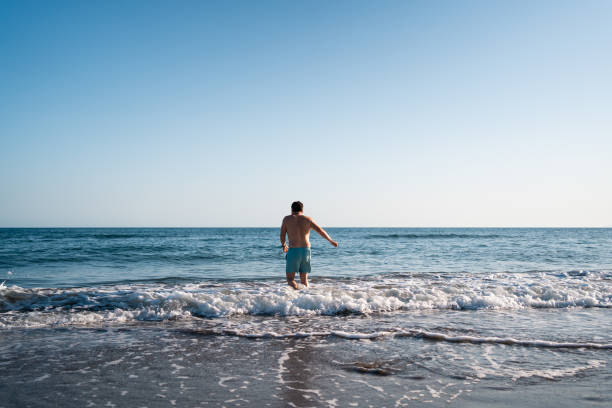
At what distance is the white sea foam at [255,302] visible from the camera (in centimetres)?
698

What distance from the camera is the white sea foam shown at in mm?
6980

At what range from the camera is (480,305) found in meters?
7.91

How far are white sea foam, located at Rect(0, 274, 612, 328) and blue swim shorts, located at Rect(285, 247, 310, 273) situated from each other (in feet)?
1.55

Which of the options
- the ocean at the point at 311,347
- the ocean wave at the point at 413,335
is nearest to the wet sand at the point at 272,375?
the ocean at the point at 311,347

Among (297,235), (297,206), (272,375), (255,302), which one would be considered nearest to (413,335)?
(272,375)

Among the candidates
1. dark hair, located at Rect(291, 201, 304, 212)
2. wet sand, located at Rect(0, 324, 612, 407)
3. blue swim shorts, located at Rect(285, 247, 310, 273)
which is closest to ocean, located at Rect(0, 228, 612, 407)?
wet sand, located at Rect(0, 324, 612, 407)

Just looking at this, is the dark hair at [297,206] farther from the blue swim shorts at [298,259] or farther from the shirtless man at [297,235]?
the blue swim shorts at [298,259]

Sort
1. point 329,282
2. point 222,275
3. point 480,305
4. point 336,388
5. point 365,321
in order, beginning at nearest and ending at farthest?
1. point 336,388
2. point 365,321
3. point 480,305
4. point 329,282
5. point 222,275

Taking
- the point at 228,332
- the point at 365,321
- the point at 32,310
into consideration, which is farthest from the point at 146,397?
the point at 32,310

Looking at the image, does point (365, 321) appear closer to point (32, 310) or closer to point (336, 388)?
point (336, 388)

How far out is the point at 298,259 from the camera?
27.1 ft

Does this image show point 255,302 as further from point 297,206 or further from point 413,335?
point 413,335

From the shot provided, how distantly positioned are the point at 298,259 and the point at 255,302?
1294 mm

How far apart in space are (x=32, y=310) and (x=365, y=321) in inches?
241
